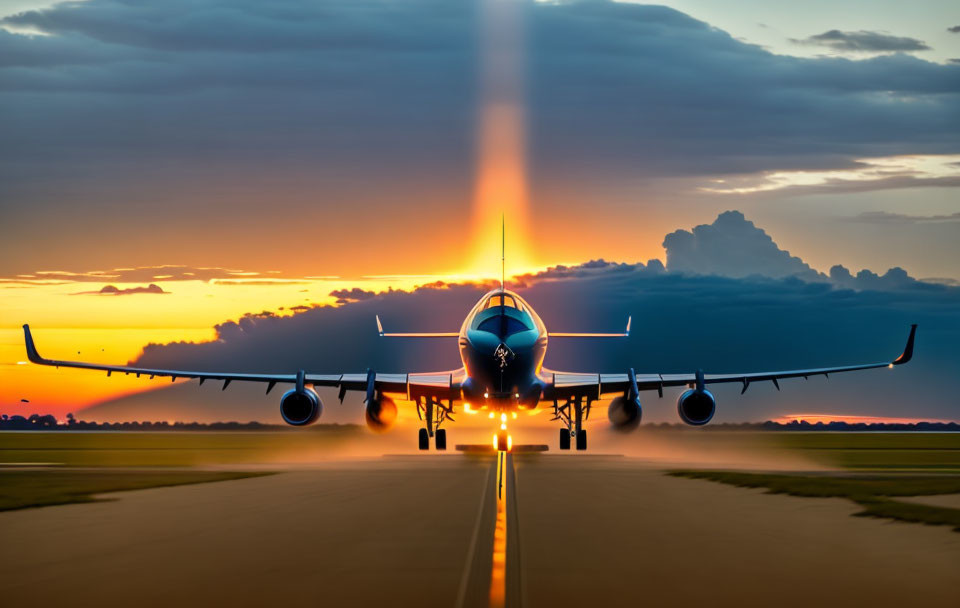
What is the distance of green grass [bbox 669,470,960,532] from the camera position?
27.0 m

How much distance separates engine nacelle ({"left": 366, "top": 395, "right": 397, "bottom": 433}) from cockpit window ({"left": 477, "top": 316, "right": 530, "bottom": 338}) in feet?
36.9

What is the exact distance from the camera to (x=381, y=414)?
207 feet

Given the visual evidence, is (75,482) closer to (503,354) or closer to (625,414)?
(503,354)

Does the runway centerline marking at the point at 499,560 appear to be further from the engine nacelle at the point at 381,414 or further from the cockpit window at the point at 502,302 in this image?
the engine nacelle at the point at 381,414

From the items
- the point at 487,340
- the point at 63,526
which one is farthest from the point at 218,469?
the point at 63,526

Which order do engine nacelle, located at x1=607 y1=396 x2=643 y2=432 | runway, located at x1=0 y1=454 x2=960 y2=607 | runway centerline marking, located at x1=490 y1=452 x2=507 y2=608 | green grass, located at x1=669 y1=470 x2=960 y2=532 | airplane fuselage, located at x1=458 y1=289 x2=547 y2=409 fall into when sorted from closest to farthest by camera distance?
1. runway centerline marking, located at x1=490 y1=452 x2=507 y2=608
2. runway, located at x1=0 y1=454 x2=960 y2=607
3. green grass, located at x1=669 y1=470 x2=960 y2=532
4. airplane fuselage, located at x1=458 y1=289 x2=547 y2=409
5. engine nacelle, located at x1=607 y1=396 x2=643 y2=432

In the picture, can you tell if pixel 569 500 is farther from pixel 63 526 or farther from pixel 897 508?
pixel 63 526

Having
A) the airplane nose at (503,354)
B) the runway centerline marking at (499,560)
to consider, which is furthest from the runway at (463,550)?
the airplane nose at (503,354)

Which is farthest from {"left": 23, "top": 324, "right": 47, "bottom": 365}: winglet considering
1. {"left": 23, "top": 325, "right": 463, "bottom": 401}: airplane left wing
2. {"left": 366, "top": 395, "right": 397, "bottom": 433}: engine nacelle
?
{"left": 366, "top": 395, "right": 397, "bottom": 433}: engine nacelle

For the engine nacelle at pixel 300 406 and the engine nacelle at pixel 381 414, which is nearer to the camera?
the engine nacelle at pixel 300 406

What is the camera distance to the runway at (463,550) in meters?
15.3

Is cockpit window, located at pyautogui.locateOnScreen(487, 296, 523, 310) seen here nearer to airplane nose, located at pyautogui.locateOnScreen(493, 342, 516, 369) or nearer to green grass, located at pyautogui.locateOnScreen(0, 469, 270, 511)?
airplane nose, located at pyautogui.locateOnScreen(493, 342, 516, 369)

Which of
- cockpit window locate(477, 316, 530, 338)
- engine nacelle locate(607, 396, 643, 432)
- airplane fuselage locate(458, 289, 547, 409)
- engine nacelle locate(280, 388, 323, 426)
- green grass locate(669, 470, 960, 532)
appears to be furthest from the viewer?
engine nacelle locate(607, 396, 643, 432)

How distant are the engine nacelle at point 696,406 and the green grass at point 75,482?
23.6 meters
